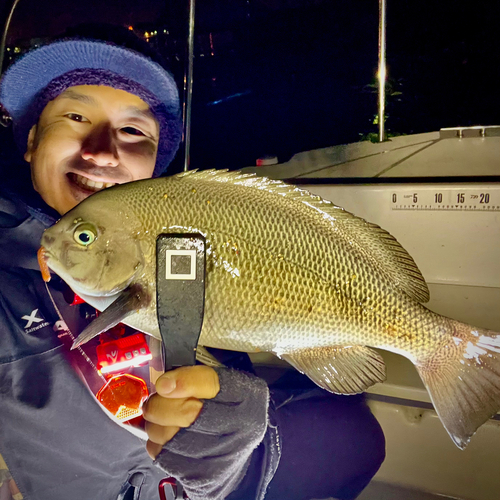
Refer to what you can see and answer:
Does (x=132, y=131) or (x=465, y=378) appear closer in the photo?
(x=465, y=378)

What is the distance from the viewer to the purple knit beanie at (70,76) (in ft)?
3.87

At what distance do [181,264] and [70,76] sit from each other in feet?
3.03

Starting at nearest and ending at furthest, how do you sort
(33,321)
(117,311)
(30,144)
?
(117,311)
(33,321)
(30,144)

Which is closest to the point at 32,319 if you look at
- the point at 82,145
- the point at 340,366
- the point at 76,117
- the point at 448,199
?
the point at 82,145

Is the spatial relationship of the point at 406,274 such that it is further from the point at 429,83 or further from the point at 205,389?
the point at 429,83

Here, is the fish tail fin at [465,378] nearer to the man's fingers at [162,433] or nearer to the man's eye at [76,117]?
the man's fingers at [162,433]

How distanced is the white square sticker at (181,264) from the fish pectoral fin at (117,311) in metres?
0.10

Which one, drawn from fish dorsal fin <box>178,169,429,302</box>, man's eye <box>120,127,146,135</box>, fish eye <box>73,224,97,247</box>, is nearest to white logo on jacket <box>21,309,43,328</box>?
fish eye <box>73,224,97,247</box>

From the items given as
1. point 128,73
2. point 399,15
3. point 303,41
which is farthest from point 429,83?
point 128,73

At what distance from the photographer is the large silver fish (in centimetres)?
83

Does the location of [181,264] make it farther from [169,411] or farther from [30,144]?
[30,144]

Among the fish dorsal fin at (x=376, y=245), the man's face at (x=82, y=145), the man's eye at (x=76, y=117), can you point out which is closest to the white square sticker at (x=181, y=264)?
the fish dorsal fin at (x=376, y=245)

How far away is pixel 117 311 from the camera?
779mm

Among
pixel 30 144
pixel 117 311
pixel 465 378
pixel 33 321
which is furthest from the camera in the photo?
pixel 30 144
